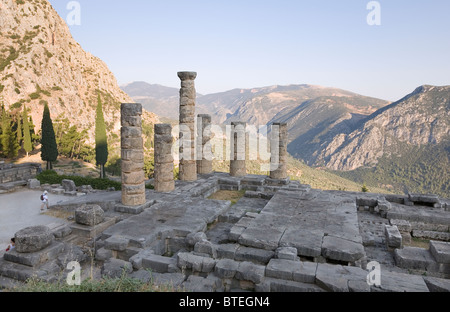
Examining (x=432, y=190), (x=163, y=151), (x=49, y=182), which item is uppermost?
(x=163, y=151)

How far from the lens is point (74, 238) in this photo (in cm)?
1057

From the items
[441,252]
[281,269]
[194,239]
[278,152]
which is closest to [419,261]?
[441,252]

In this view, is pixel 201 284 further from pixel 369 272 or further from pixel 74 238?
pixel 74 238

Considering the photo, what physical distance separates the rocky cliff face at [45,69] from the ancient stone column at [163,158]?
158ft

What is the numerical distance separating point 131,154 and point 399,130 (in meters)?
87.8

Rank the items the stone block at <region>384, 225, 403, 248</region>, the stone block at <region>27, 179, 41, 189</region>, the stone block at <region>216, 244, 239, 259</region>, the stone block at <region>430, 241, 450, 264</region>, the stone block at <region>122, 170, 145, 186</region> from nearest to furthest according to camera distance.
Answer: the stone block at <region>430, 241, 450, 264</region>, the stone block at <region>216, 244, 239, 259</region>, the stone block at <region>384, 225, 403, 248</region>, the stone block at <region>122, 170, 145, 186</region>, the stone block at <region>27, 179, 41, 189</region>

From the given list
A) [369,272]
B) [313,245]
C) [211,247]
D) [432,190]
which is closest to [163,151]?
[211,247]

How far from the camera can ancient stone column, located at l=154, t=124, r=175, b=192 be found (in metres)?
14.8

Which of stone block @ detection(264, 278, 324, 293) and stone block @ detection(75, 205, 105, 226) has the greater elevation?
stone block @ detection(75, 205, 105, 226)

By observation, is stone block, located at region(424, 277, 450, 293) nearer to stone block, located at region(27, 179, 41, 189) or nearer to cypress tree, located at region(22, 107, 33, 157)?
stone block, located at region(27, 179, 41, 189)

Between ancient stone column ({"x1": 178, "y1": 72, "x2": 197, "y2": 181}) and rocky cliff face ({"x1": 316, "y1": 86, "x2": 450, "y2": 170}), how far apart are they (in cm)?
7534

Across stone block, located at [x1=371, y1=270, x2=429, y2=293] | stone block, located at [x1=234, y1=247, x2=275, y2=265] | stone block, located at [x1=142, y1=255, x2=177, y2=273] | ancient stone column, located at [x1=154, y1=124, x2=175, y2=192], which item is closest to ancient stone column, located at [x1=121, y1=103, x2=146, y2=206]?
ancient stone column, located at [x1=154, y1=124, x2=175, y2=192]

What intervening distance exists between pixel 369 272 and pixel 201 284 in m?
3.76
